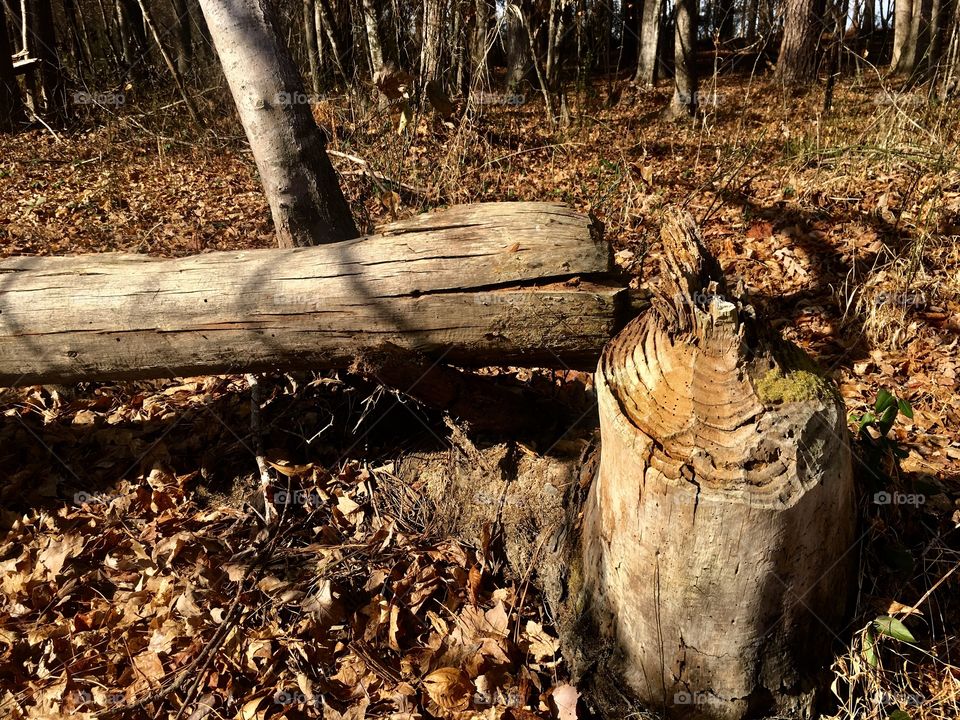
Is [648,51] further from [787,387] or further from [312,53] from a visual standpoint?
[787,387]

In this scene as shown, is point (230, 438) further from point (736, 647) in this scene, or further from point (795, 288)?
point (795, 288)

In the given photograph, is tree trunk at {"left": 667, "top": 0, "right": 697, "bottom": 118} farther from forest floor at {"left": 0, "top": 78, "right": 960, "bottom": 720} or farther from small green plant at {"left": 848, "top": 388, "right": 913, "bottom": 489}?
small green plant at {"left": 848, "top": 388, "right": 913, "bottom": 489}

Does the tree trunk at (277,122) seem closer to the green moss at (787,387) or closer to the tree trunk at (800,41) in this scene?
the green moss at (787,387)

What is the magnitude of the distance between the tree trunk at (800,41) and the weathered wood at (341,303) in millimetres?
6472

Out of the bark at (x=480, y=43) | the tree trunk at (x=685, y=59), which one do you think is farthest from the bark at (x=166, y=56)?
the tree trunk at (x=685, y=59)

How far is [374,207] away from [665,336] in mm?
4434

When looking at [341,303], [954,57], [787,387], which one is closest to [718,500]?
[787,387]

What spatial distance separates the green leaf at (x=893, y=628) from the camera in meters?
2.04

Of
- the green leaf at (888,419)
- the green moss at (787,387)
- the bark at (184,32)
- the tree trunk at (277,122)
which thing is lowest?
the green leaf at (888,419)

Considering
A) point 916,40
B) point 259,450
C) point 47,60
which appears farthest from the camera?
point 47,60

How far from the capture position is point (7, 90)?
373 inches

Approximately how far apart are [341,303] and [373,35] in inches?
266

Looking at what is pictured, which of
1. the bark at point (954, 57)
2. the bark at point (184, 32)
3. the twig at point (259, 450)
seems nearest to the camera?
the twig at point (259, 450)

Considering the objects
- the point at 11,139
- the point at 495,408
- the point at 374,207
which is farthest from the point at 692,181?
the point at 11,139
